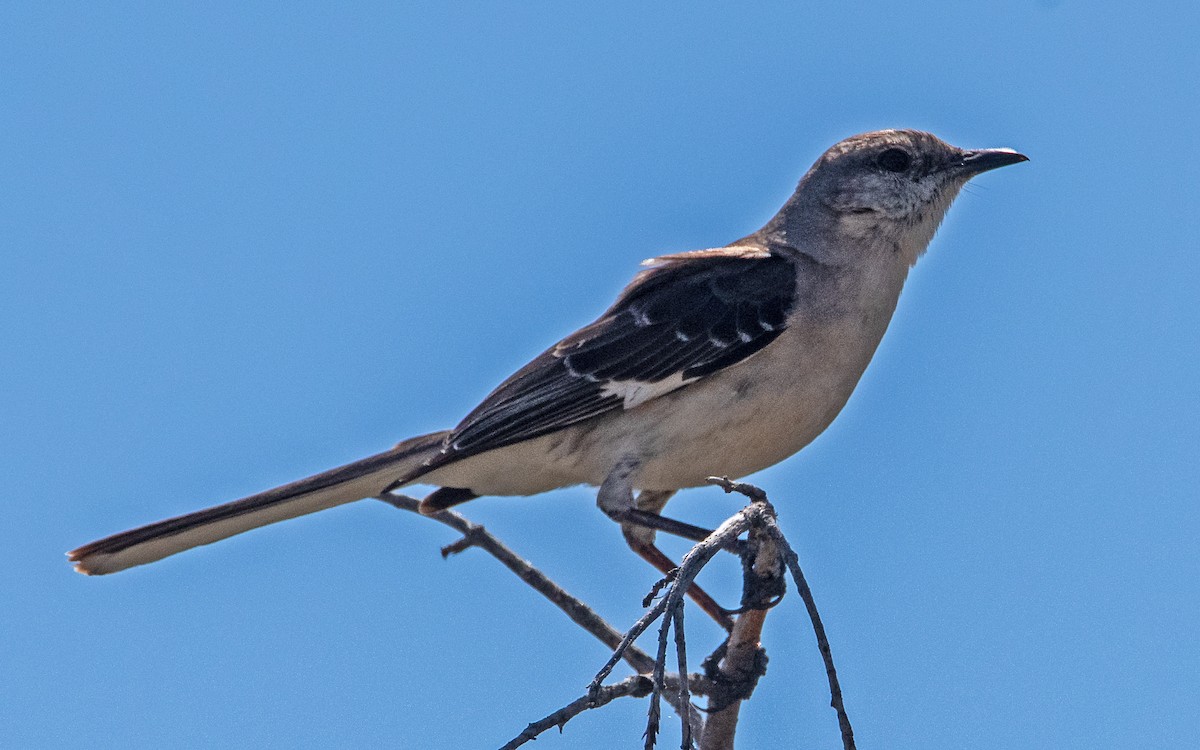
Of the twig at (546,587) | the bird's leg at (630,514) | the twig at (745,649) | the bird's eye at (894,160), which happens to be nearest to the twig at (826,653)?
the twig at (745,649)

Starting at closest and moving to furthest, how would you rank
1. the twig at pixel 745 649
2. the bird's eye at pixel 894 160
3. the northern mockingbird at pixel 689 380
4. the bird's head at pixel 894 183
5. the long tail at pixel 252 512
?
the twig at pixel 745 649, the long tail at pixel 252 512, the northern mockingbird at pixel 689 380, the bird's head at pixel 894 183, the bird's eye at pixel 894 160

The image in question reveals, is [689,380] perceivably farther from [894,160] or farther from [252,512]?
[252,512]

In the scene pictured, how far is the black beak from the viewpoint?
6.54 meters

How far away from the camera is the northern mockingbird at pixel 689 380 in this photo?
219 inches

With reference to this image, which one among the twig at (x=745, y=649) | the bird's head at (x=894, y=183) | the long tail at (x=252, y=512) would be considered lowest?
the twig at (x=745, y=649)

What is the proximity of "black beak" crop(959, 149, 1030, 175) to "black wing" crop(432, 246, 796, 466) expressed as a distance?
3.86ft

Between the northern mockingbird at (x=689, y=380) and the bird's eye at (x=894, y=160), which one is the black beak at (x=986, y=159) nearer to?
the northern mockingbird at (x=689, y=380)

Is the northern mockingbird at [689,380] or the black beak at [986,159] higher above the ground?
the black beak at [986,159]

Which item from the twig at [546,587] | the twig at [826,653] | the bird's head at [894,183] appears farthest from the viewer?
the bird's head at [894,183]

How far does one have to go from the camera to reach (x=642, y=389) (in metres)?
5.73

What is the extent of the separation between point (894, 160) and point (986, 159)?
50 centimetres

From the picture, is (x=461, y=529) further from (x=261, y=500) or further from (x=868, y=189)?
(x=868, y=189)

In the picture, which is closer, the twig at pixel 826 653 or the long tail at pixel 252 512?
the twig at pixel 826 653

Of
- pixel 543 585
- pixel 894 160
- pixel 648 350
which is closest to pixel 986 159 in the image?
pixel 894 160
